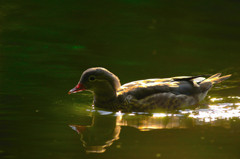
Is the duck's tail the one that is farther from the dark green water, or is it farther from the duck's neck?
the duck's neck

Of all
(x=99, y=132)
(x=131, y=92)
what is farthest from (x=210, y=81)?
(x=99, y=132)

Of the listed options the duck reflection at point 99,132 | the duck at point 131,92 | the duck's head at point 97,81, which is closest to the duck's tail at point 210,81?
the duck at point 131,92

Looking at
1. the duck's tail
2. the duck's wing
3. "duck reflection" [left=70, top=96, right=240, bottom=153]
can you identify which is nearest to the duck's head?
the duck's wing

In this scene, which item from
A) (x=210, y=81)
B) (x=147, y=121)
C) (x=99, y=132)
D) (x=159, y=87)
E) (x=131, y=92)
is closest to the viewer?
(x=99, y=132)

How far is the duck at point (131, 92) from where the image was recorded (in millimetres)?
11711

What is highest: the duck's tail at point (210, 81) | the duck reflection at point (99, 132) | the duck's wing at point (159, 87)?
the duck's tail at point (210, 81)

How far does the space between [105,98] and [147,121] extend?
1.43 meters

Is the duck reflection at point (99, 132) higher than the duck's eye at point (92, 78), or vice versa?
the duck's eye at point (92, 78)

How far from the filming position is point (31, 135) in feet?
31.0

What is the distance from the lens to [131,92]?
11773mm

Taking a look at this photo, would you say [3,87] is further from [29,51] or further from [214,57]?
[214,57]

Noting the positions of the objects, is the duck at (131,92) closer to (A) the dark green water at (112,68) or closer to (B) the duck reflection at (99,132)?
(A) the dark green water at (112,68)

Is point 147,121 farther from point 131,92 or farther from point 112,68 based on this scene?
point 112,68

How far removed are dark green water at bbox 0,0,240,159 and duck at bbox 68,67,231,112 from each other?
1.05 feet
